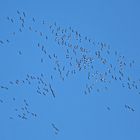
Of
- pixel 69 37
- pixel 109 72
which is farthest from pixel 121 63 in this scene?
pixel 69 37

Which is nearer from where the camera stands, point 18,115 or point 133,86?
point 18,115

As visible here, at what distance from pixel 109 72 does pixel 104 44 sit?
0.48 ft

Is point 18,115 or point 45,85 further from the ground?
point 45,85

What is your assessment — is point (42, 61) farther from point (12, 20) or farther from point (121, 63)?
point (121, 63)

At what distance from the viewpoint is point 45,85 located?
89.9 inches

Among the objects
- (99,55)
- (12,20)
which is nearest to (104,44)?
(99,55)

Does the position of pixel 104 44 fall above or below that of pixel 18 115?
above

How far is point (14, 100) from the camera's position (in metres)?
2.23

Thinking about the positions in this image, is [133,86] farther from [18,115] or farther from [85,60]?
[18,115]

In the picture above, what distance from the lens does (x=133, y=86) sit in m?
2.38

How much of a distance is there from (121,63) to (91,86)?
21cm

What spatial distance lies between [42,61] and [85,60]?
0.70 ft

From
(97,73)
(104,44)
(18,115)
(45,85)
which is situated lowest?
(18,115)

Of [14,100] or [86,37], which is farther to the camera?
[86,37]
